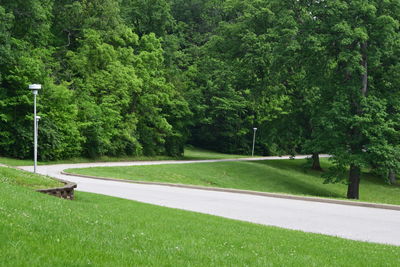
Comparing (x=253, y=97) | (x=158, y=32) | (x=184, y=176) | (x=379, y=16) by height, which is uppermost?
(x=158, y=32)

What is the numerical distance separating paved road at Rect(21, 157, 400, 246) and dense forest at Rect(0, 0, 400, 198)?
47.8ft

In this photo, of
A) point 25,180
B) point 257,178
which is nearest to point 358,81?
point 257,178

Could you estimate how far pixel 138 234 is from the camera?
8.07m

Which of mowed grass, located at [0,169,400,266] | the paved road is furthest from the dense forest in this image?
mowed grass, located at [0,169,400,266]

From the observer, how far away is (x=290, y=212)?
16.0 meters

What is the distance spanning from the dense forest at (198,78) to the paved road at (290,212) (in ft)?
47.8

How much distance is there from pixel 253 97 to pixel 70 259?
4036cm

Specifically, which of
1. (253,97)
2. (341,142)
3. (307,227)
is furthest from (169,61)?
(307,227)

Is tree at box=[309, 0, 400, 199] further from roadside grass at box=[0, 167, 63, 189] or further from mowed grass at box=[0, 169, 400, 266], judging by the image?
mowed grass at box=[0, 169, 400, 266]

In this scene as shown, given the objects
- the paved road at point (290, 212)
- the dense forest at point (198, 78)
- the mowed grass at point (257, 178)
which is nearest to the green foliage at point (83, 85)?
the dense forest at point (198, 78)

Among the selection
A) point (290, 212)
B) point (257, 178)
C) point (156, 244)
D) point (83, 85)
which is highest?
point (83, 85)

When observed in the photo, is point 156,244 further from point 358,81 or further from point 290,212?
point 358,81

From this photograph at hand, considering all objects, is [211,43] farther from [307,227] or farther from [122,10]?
[307,227]

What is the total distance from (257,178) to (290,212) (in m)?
25.2
